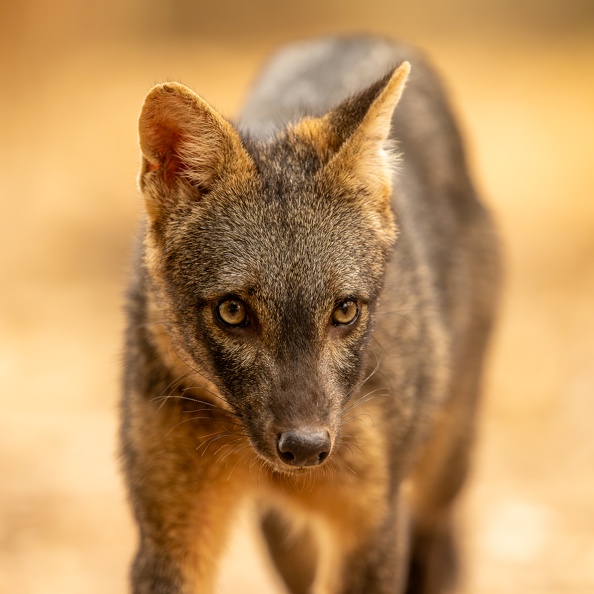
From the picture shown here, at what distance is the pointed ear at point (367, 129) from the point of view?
186 inches

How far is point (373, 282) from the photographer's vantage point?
4.72 metres

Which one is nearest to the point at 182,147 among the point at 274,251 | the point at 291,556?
the point at 274,251

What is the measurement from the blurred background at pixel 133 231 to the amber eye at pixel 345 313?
1559mm

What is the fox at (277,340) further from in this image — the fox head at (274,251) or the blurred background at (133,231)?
the blurred background at (133,231)

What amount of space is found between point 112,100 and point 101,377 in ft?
25.7

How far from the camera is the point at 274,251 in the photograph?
447cm

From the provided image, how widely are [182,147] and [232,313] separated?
0.76 meters

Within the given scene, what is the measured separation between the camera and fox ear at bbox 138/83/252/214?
4625mm

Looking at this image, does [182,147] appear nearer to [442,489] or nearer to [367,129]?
[367,129]

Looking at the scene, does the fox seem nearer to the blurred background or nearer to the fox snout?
the fox snout

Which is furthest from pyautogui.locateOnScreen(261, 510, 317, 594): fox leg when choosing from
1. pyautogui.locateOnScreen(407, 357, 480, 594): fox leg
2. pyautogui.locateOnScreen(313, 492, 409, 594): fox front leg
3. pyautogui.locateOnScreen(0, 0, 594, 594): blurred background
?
pyautogui.locateOnScreen(313, 492, 409, 594): fox front leg

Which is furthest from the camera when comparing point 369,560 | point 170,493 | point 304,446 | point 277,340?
point 369,560

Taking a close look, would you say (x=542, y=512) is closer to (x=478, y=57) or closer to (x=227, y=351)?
(x=227, y=351)

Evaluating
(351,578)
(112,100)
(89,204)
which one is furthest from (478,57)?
(351,578)
